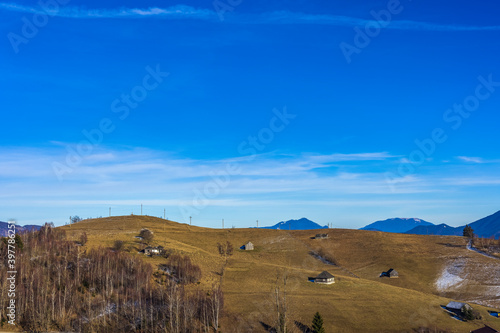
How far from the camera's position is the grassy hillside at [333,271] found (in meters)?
76.8

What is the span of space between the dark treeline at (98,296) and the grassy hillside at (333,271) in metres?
7.45

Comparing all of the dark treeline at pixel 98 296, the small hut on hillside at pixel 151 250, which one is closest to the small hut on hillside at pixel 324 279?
the dark treeline at pixel 98 296

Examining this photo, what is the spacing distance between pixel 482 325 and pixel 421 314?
36.1 ft

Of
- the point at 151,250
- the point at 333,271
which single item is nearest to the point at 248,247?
the point at 333,271

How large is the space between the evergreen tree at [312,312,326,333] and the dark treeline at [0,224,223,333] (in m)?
17.7

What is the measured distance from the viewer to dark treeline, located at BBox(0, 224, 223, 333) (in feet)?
238

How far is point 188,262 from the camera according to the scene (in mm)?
104000

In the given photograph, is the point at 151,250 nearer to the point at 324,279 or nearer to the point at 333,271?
the point at 324,279

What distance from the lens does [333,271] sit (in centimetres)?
12281

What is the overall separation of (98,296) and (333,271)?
231 feet

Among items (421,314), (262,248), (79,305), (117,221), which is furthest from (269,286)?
(117,221)

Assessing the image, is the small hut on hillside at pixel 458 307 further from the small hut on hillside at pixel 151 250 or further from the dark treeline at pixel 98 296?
the small hut on hillside at pixel 151 250

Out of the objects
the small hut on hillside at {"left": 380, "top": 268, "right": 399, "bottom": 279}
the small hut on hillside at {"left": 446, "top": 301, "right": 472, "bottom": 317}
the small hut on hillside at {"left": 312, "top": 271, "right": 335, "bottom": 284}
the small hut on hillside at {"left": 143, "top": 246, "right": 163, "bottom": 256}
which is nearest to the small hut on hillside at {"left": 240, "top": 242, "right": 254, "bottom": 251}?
the small hut on hillside at {"left": 143, "top": 246, "right": 163, "bottom": 256}

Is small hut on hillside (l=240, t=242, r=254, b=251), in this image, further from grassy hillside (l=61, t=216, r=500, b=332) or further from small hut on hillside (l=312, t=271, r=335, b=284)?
small hut on hillside (l=312, t=271, r=335, b=284)
